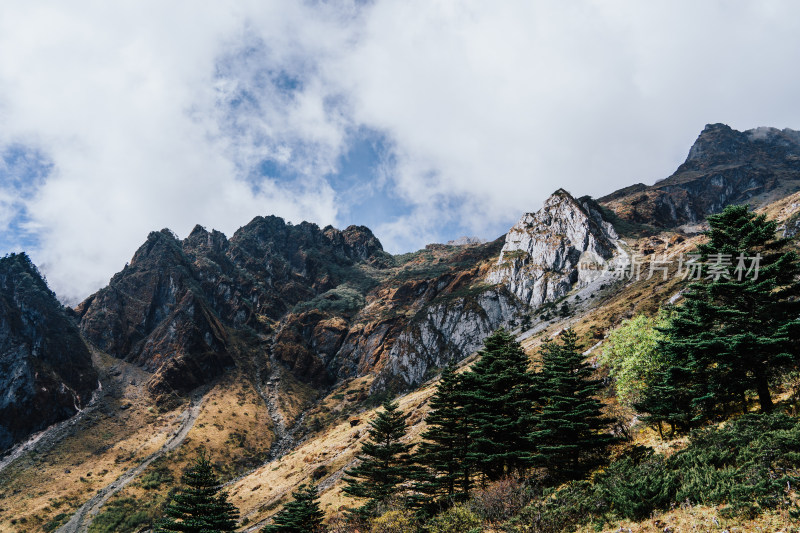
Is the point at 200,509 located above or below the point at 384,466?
above

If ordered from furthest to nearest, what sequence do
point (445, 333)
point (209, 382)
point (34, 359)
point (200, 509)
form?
point (445, 333) → point (209, 382) → point (34, 359) → point (200, 509)

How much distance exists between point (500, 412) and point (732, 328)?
57.3 ft

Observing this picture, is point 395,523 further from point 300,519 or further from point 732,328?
point 732,328

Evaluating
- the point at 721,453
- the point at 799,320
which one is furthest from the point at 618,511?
the point at 799,320

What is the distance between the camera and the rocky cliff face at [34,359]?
405 ft

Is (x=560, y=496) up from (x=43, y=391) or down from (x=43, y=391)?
down

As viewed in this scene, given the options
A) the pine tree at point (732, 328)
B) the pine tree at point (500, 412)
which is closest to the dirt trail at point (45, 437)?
the pine tree at point (500, 412)

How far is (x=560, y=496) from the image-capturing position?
21344mm

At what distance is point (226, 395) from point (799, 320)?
16699cm

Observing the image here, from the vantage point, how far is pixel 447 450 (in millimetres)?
33625

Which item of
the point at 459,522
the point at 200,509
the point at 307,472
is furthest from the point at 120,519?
the point at 459,522

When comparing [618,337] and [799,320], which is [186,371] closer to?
[618,337]

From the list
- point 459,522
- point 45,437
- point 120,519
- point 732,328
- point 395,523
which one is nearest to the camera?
point 459,522

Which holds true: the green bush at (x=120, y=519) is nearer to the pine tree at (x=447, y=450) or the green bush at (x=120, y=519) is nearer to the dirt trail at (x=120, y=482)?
the dirt trail at (x=120, y=482)
